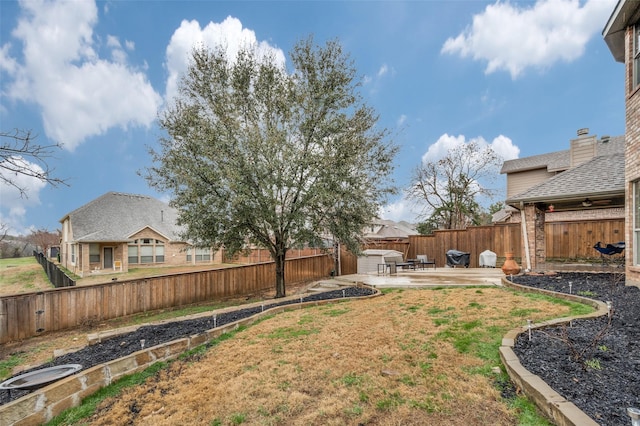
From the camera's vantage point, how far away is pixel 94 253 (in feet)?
65.1

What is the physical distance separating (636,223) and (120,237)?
24535 millimetres

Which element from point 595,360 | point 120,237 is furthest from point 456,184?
point 120,237

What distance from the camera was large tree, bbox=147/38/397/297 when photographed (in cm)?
845

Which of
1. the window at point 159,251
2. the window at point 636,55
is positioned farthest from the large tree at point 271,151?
the window at point 159,251

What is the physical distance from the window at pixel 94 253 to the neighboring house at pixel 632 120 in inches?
989

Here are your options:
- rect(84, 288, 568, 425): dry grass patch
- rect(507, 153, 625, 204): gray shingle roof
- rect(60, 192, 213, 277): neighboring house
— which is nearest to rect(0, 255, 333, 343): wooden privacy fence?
rect(84, 288, 568, 425): dry grass patch

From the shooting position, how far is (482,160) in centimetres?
2400

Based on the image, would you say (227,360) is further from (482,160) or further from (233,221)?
(482,160)

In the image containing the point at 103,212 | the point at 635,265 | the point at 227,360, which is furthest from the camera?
the point at 103,212

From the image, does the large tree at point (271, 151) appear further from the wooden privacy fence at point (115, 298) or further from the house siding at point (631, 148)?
the house siding at point (631, 148)

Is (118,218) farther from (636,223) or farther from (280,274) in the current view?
(636,223)

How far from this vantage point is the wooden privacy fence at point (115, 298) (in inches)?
277

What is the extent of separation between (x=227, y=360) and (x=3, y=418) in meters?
2.19

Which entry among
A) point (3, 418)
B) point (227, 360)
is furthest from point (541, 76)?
point (3, 418)
